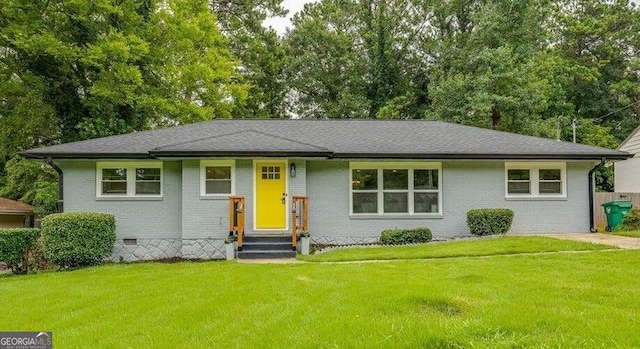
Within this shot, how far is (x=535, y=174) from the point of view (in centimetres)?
1290

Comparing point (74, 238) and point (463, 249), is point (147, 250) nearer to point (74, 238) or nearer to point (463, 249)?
point (74, 238)

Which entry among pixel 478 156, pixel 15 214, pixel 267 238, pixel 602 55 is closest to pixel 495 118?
pixel 478 156

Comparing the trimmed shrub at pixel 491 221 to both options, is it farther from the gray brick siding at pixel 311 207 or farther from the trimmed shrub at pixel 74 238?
the trimmed shrub at pixel 74 238

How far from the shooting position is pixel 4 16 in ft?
55.7

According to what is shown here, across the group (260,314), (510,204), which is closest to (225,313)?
(260,314)

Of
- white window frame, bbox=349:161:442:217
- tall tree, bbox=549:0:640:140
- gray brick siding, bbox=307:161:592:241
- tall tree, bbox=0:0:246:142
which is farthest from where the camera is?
tall tree, bbox=549:0:640:140

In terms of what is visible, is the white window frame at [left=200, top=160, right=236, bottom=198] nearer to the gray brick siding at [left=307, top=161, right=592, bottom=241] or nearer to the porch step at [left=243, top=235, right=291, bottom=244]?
the porch step at [left=243, top=235, right=291, bottom=244]

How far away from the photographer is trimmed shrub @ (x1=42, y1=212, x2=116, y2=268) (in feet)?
33.8

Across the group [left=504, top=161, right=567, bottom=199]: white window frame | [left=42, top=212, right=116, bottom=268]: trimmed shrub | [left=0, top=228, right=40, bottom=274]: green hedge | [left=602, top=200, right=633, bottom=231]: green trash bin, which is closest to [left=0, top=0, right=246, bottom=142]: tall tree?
[left=42, top=212, right=116, bottom=268]: trimmed shrub

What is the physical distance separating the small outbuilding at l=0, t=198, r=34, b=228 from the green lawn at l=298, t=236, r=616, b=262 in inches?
446

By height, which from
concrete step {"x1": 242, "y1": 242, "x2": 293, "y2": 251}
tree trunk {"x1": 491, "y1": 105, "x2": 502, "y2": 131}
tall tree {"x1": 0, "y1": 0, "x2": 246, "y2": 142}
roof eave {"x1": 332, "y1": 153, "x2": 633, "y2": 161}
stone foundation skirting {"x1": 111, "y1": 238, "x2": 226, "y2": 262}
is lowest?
stone foundation skirting {"x1": 111, "y1": 238, "x2": 226, "y2": 262}

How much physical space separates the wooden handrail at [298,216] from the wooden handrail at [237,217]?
4.20 ft

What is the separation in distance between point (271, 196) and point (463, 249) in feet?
16.6

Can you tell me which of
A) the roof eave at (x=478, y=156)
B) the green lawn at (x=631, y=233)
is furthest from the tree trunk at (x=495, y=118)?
the green lawn at (x=631, y=233)
